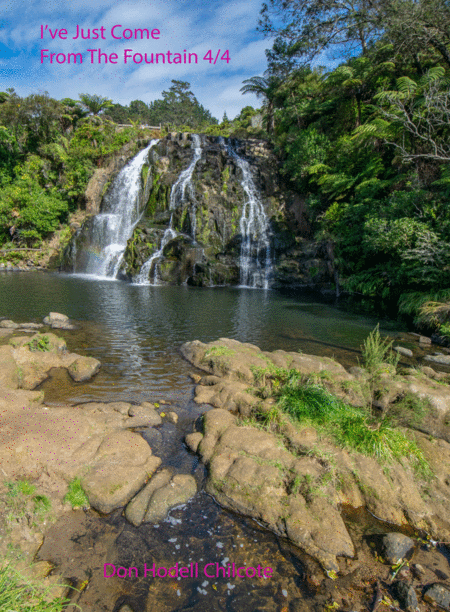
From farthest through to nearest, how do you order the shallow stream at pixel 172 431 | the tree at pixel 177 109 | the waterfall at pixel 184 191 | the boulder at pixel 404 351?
1. the tree at pixel 177 109
2. the waterfall at pixel 184 191
3. the boulder at pixel 404 351
4. the shallow stream at pixel 172 431

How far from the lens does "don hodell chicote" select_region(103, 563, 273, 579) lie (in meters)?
2.85

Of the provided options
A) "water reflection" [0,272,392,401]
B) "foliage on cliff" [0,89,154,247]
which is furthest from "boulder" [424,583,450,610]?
"foliage on cliff" [0,89,154,247]

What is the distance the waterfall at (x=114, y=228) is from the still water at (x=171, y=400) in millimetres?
8460

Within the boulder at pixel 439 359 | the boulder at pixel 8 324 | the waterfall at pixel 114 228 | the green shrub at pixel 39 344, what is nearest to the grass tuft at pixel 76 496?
the green shrub at pixel 39 344

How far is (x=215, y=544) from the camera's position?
3.19 meters

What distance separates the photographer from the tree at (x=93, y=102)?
35375 mm

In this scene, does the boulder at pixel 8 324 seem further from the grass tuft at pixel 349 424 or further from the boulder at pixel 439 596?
the boulder at pixel 439 596

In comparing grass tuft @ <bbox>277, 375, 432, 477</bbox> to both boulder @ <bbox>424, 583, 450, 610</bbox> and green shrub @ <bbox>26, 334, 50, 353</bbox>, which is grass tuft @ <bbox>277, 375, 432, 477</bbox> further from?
green shrub @ <bbox>26, 334, 50, 353</bbox>

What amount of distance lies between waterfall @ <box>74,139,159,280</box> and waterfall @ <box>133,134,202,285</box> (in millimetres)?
2934

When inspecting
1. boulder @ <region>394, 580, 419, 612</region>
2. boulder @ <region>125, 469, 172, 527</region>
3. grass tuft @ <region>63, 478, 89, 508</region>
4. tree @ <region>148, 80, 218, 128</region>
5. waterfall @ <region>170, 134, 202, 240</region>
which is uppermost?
tree @ <region>148, 80, 218, 128</region>

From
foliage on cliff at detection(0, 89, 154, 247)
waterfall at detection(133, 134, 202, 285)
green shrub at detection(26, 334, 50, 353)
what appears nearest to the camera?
green shrub at detection(26, 334, 50, 353)

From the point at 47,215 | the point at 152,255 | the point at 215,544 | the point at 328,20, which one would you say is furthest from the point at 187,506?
the point at 47,215

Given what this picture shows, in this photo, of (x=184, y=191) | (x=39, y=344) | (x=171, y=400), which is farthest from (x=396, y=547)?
(x=184, y=191)

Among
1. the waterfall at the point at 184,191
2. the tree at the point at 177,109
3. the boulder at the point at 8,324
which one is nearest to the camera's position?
the boulder at the point at 8,324
